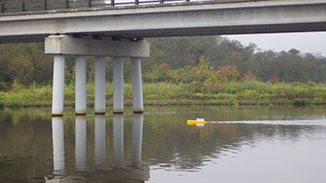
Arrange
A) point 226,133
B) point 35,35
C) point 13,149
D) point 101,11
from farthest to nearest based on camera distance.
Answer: point 35,35 < point 101,11 < point 226,133 < point 13,149

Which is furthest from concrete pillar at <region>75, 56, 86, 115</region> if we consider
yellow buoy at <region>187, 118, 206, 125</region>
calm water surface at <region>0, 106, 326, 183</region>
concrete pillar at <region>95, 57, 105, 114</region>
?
yellow buoy at <region>187, 118, 206, 125</region>

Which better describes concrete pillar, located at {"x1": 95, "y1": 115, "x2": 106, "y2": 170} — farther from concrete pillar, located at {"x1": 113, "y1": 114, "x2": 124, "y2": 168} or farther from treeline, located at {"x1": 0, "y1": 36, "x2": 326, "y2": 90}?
treeline, located at {"x1": 0, "y1": 36, "x2": 326, "y2": 90}

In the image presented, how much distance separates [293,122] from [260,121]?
7.15ft

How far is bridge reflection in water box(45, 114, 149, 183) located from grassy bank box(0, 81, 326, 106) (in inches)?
1298

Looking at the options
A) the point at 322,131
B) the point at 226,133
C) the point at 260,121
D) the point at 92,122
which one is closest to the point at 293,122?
the point at 260,121

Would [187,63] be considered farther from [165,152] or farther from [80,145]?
[165,152]

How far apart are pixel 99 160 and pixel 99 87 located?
29.4 meters

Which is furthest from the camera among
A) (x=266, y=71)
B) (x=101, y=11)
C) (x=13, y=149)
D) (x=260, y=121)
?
(x=266, y=71)

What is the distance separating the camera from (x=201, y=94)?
74.6 metres

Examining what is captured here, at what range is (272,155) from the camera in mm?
24297

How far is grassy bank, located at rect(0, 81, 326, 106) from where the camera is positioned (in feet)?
233

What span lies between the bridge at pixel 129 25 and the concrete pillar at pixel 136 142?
712cm

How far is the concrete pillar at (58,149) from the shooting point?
2068cm

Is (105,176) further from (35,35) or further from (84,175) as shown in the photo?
(35,35)
